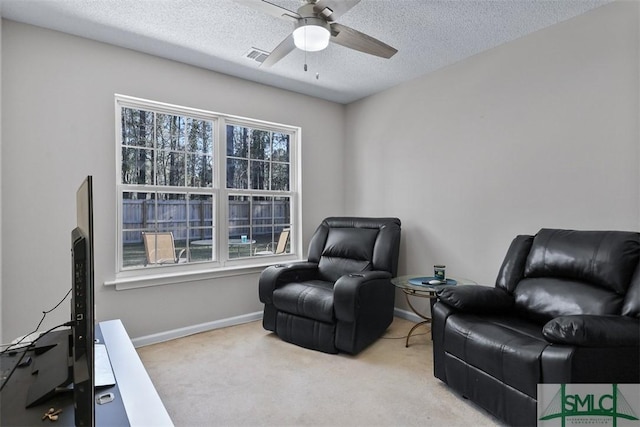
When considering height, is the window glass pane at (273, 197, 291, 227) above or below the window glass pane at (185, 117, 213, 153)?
below

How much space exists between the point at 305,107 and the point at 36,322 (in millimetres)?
3273

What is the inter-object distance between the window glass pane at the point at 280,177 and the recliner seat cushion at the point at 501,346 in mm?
2466

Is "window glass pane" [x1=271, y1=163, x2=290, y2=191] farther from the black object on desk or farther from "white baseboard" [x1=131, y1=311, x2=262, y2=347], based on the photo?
the black object on desk

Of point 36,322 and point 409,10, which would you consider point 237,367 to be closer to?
point 36,322

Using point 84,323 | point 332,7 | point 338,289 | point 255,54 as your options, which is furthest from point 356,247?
point 84,323

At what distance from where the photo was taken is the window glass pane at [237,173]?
3.56 meters

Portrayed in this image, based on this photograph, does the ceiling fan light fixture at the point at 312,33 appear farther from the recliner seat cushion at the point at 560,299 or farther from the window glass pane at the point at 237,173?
the recliner seat cushion at the point at 560,299

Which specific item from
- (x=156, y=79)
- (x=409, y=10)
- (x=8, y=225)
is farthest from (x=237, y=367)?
(x=409, y=10)

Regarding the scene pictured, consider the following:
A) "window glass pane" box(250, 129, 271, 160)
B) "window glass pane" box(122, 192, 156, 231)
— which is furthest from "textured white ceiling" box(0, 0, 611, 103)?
"window glass pane" box(122, 192, 156, 231)

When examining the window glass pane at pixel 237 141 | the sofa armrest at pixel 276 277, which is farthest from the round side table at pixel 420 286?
the window glass pane at pixel 237 141

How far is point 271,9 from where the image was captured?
1857 mm

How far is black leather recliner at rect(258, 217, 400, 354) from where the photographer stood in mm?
2695

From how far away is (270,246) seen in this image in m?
3.91

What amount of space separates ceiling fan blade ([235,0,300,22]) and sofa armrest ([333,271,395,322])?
1.89 m
